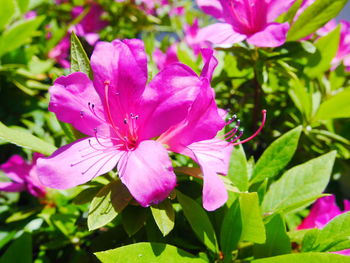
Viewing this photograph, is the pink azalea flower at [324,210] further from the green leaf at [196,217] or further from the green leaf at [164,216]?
the green leaf at [164,216]

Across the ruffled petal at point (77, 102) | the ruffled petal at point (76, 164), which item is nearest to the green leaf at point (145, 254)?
the ruffled petal at point (76, 164)

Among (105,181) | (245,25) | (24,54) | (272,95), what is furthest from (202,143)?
(24,54)

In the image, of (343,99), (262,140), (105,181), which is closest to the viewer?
(105,181)

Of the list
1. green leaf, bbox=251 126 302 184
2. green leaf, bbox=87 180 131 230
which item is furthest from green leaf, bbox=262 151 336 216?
green leaf, bbox=87 180 131 230

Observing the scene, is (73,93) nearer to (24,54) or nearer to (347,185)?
(24,54)

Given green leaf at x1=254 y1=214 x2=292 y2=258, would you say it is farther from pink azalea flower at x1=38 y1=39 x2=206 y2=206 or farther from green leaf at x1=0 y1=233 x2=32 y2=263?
green leaf at x1=0 y1=233 x2=32 y2=263
